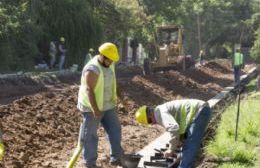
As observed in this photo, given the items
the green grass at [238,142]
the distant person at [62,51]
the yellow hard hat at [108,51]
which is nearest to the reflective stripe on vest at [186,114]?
the green grass at [238,142]

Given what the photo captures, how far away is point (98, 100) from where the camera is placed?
8.29 metres

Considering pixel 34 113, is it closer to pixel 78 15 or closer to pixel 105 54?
pixel 105 54

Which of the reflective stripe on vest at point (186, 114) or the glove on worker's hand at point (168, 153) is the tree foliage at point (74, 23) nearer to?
the glove on worker's hand at point (168, 153)

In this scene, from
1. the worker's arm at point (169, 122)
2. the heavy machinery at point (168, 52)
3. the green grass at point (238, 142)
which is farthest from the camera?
the heavy machinery at point (168, 52)

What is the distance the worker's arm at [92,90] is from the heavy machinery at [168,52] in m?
21.8

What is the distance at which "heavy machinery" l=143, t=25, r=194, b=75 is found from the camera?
3173 cm

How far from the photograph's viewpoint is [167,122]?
25.5 feet

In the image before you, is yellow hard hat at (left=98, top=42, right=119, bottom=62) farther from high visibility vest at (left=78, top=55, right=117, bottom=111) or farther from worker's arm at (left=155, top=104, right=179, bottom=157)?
worker's arm at (left=155, top=104, right=179, bottom=157)

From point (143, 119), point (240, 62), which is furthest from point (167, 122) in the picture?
point (240, 62)

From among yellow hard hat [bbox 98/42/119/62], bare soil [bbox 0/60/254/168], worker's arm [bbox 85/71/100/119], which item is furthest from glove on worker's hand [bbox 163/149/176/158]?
yellow hard hat [bbox 98/42/119/62]

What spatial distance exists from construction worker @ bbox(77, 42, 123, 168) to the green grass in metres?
1.65

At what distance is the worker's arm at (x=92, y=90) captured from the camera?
26.3 ft

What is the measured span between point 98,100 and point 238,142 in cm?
287

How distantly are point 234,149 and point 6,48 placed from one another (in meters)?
18.7
